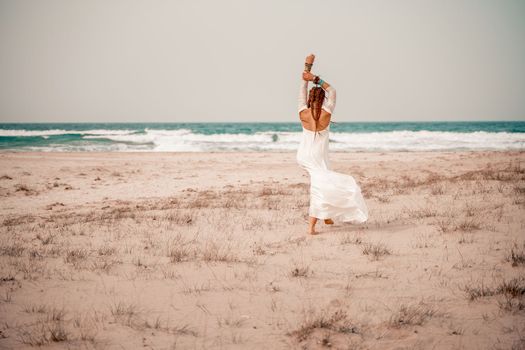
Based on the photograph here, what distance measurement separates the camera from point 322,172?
5.78 metres

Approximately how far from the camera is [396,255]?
507cm

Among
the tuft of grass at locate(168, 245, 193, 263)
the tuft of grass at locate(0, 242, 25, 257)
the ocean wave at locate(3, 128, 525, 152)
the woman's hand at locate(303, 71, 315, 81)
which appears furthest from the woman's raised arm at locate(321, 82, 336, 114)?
the ocean wave at locate(3, 128, 525, 152)

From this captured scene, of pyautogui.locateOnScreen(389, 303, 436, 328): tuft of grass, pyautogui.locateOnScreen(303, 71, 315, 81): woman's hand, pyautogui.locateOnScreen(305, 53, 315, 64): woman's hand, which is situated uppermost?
pyautogui.locateOnScreen(305, 53, 315, 64): woman's hand

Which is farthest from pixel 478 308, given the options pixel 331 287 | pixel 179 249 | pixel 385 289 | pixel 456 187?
pixel 456 187

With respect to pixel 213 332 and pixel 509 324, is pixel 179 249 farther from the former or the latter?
pixel 509 324

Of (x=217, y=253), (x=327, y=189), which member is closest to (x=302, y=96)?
(x=327, y=189)

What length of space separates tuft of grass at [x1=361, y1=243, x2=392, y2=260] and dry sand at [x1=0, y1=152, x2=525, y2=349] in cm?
4

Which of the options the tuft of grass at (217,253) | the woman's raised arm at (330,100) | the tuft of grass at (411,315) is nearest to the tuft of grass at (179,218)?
the tuft of grass at (217,253)

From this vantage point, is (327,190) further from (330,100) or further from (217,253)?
(217,253)

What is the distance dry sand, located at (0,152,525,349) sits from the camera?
3217 mm

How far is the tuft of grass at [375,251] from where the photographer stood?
5031 mm

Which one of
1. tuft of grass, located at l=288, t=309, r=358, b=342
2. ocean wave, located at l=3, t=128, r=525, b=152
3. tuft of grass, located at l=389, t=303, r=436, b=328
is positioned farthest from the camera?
ocean wave, located at l=3, t=128, r=525, b=152

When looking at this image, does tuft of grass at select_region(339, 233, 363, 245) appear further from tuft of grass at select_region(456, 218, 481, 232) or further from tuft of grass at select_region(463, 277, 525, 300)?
tuft of grass at select_region(463, 277, 525, 300)

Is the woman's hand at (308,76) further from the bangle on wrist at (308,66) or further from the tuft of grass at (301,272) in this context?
the tuft of grass at (301,272)
